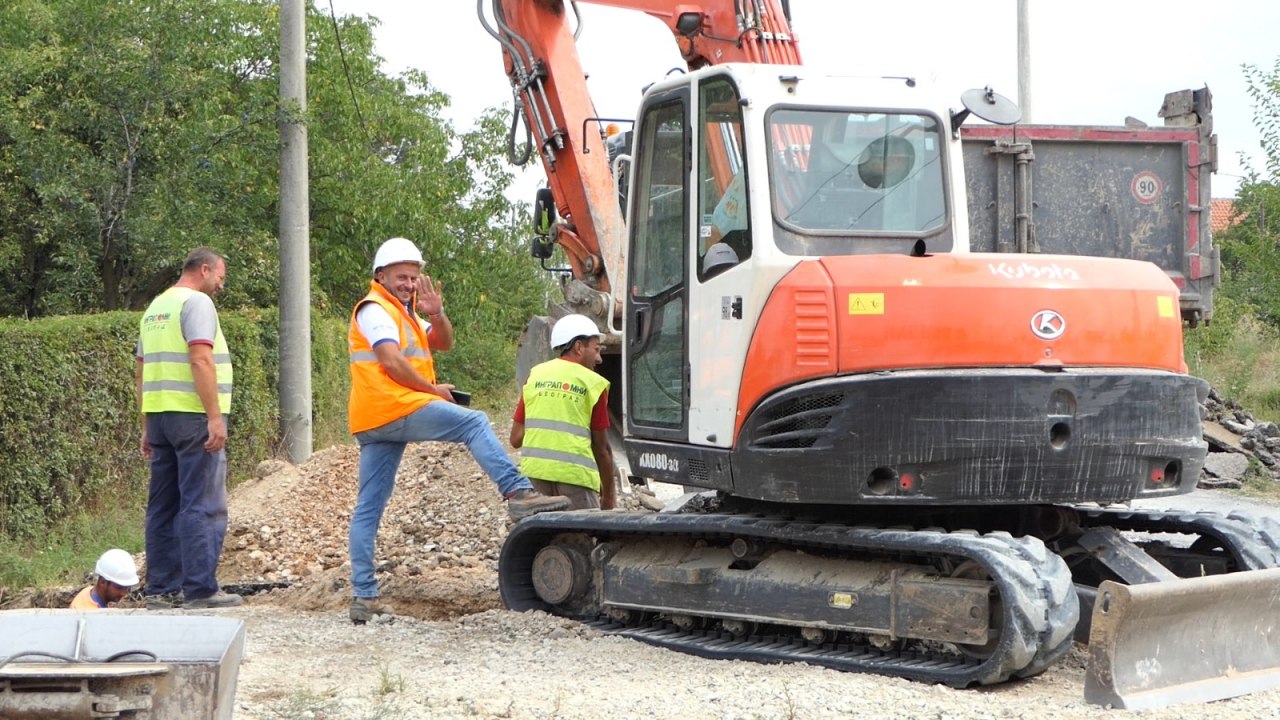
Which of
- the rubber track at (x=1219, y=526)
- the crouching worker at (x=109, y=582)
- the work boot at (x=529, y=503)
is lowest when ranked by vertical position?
the crouching worker at (x=109, y=582)

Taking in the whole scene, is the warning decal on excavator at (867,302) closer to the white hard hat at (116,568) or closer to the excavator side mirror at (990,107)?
the excavator side mirror at (990,107)

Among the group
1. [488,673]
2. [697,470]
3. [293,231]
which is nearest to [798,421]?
[697,470]

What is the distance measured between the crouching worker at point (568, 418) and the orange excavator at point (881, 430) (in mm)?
368

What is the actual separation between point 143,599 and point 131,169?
A: 276 inches

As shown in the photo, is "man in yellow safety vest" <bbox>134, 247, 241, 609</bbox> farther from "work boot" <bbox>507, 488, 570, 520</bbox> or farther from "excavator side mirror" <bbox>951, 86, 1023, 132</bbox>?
"excavator side mirror" <bbox>951, 86, 1023, 132</bbox>

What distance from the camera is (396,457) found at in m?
8.02

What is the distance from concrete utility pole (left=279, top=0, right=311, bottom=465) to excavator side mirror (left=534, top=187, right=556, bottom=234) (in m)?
3.52

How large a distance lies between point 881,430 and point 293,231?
9.00 meters

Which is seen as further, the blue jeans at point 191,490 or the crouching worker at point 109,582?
the blue jeans at point 191,490

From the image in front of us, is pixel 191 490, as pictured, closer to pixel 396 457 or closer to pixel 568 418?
pixel 396 457

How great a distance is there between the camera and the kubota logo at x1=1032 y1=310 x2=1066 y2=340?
6.51 meters

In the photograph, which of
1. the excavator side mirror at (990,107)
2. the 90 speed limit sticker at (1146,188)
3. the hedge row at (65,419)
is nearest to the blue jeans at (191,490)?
the hedge row at (65,419)

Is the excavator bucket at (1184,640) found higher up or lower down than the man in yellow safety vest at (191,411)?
lower down

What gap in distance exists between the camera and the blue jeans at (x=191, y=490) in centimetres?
838
